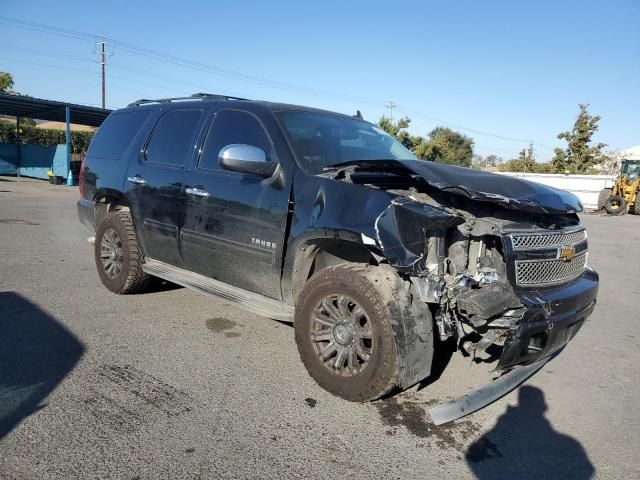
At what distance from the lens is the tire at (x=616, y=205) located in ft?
70.0

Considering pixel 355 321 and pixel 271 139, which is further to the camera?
→ pixel 271 139

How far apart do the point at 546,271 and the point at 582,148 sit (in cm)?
3838

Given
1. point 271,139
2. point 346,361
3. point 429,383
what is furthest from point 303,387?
point 271,139

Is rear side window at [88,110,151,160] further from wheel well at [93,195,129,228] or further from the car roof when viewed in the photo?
wheel well at [93,195,129,228]

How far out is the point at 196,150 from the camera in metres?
4.30

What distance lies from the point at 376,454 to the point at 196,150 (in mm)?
2917

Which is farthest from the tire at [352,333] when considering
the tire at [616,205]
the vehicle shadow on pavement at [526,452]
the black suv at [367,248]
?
the tire at [616,205]

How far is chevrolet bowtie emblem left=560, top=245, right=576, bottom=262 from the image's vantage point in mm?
3217

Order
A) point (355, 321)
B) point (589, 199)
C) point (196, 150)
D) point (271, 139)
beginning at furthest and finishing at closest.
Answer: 1. point (589, 199)
2. point (196, 150)
3. point (271, 139)
4. point (355, 321)

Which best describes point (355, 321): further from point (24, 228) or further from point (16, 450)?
point (24, 228)

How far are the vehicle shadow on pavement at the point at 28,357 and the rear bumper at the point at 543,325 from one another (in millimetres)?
2786

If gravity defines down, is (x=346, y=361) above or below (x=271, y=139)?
below

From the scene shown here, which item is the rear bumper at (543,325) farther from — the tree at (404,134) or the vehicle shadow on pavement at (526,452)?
the tree at (404,134)

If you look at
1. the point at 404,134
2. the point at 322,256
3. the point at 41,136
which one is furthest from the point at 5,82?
the point at 322,256
